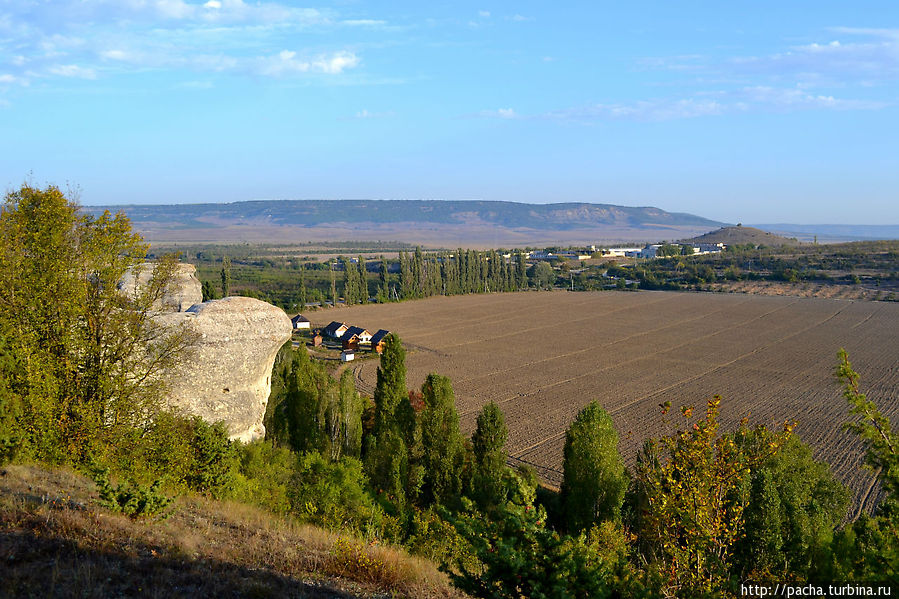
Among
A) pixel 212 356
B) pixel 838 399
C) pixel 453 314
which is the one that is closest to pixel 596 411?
pixel 212 356

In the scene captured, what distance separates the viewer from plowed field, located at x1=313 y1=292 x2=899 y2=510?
3972 cm

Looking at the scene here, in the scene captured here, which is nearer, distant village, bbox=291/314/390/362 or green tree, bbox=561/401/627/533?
green tree, bbox=561/401/627/533

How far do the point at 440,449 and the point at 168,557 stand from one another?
54.5ft

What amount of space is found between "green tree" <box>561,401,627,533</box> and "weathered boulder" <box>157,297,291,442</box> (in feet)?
41.2

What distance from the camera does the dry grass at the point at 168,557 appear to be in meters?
8.30

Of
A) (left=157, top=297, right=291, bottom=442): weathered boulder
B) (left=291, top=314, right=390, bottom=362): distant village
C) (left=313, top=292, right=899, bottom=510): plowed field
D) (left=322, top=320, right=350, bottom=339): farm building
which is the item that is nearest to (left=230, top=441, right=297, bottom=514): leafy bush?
(left=157, top=297, right=291, bottom=442): weathered boulder

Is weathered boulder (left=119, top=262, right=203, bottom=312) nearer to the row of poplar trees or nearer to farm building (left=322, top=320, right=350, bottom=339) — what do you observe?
farm building (left=322, top=320, right=350, bottom=339)

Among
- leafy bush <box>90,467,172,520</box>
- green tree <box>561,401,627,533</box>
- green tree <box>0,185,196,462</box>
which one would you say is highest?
green tree <box>0,185,196,462</box>

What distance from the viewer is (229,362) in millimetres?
17750

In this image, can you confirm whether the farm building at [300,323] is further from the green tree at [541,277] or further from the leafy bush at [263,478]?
the green tree at [541,277]

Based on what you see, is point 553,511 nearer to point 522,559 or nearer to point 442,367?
point 522,559

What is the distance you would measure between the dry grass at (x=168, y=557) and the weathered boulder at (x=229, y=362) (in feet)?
16.3

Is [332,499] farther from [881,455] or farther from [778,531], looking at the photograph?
[778,531]

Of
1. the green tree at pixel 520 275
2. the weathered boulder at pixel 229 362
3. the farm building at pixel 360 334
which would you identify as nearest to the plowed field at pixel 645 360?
the farm building at pixel 360 334
